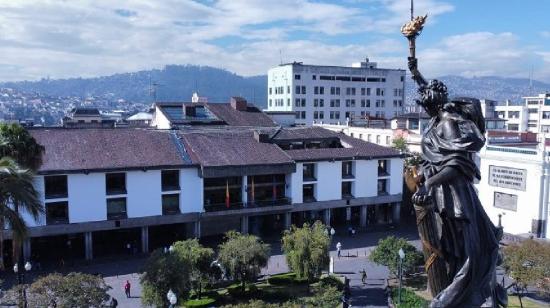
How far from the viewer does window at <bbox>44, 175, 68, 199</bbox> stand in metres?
40.0

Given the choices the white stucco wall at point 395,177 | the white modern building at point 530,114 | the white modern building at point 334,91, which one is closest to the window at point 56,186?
the white stucco wall at point 395,177

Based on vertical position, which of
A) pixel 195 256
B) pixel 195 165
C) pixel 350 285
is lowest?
pixel 350 285

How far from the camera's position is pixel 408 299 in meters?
29.3

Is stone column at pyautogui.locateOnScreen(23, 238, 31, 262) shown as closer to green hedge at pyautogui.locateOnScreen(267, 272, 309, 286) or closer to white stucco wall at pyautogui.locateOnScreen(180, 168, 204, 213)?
white stucco wall at pyautogui.locateOnScreen(180, 168, 204, 213)

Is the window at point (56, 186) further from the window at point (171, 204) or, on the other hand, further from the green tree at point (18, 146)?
the green tree at point (18, 146)

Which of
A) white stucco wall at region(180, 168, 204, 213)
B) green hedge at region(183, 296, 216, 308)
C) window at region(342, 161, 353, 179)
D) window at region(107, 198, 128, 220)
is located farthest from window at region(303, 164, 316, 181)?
green hedge at region(183, 296, 216, 308)

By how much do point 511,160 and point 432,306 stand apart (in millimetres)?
39016

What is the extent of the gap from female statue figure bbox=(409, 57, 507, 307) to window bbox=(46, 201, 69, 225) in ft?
118

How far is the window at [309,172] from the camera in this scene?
49469mm

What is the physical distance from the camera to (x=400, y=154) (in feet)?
174

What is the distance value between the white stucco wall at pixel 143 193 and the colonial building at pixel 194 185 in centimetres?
8

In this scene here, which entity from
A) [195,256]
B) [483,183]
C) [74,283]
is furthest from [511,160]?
[74,283]

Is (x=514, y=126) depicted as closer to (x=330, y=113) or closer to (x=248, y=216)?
(x=330, y=113)

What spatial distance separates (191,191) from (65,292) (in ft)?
79.9
